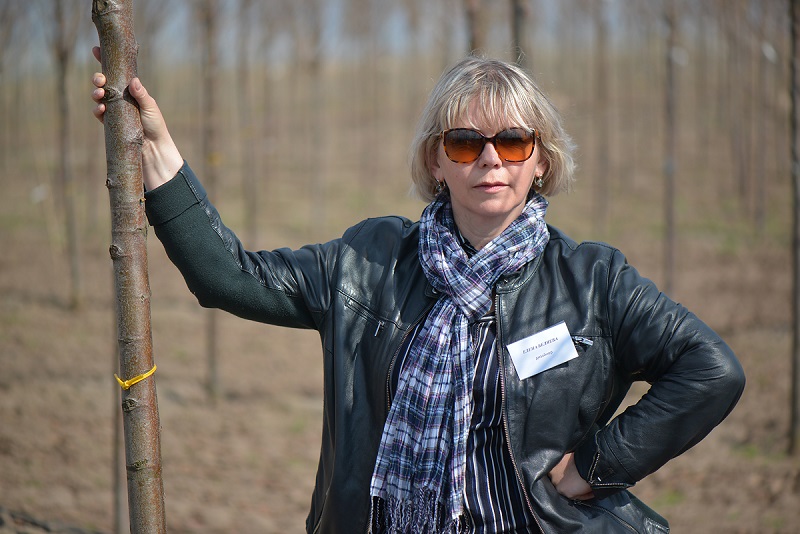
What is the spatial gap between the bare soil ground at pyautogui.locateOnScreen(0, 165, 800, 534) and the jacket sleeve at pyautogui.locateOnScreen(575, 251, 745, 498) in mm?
2426

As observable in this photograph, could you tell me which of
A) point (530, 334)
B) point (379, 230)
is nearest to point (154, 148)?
point (379, 230)

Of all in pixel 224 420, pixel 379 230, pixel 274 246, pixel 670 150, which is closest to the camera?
pixel 379 230

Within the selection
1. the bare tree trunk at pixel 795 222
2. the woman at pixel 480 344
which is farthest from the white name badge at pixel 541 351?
the bare tree trunk at pixel 795 222

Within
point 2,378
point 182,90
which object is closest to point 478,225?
point 2,378

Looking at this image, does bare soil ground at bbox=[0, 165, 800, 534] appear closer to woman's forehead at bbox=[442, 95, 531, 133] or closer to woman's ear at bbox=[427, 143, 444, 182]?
woman's ear at bbox=[427, 143, 444, 182]

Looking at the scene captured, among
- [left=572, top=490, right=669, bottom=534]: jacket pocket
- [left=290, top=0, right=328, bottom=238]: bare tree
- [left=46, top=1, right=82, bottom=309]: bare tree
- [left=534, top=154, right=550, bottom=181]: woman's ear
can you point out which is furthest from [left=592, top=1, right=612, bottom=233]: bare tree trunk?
[left=572, top=490, right=669, bottom=534]: jacket pocket

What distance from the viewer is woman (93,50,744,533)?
5.64ft

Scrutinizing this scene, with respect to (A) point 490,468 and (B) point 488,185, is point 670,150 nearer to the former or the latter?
(B) point 488,185

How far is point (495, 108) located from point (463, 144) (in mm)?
113

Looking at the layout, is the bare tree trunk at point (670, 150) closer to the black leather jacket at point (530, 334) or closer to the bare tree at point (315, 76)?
the bare tree at point (315, 76)

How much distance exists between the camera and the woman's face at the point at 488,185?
1.82 meters

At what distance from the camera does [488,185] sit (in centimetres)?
184

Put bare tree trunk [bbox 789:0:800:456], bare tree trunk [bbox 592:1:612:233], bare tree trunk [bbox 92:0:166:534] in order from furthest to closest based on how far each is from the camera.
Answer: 1. bare tree trunk [bbox 592:1:612:233]
2. bare tree trunk [bbox 789:0:800:456]
3. bare tree trunk [bbox 92:0:166:534]

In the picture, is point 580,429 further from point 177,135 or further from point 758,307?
point 177,135
